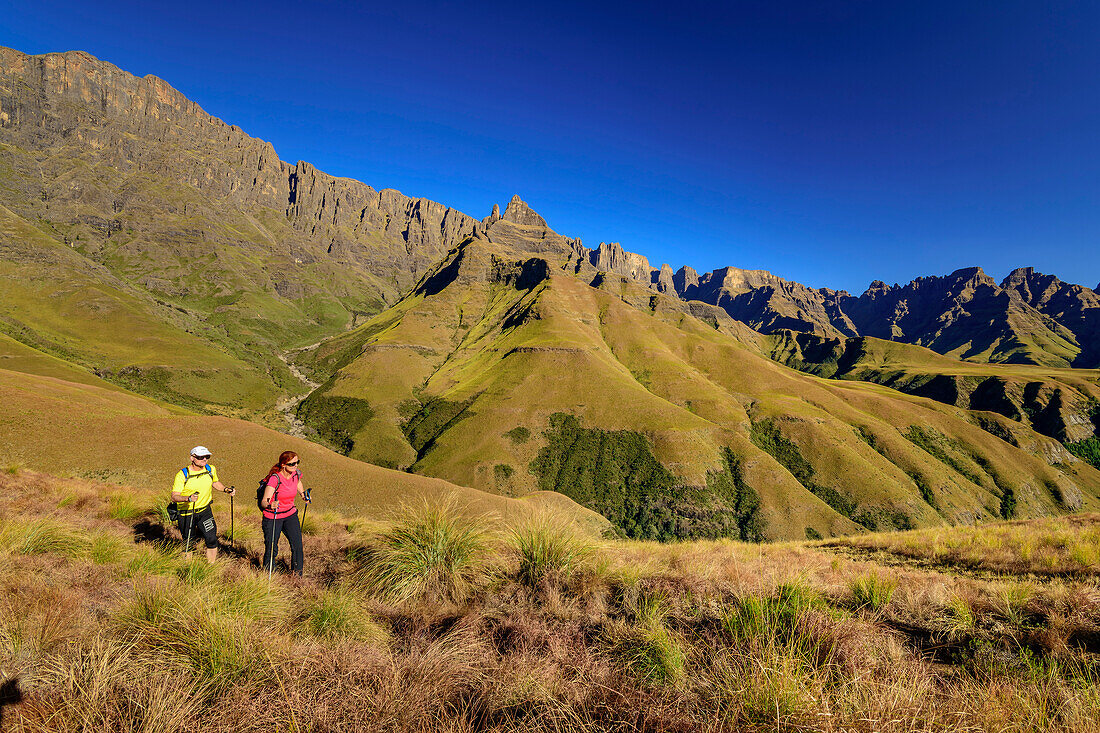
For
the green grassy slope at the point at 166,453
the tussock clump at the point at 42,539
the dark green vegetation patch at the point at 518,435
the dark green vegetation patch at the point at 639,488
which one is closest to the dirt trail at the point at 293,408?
the dark green vegetation patch at the point at 518,435

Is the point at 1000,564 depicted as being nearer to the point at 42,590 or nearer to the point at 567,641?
the point at 567,641

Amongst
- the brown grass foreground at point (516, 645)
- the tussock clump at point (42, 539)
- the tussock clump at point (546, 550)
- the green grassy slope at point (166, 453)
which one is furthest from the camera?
the green grassy slope at point (166, 453)

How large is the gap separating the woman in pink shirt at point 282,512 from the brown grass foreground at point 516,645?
0.67 metres

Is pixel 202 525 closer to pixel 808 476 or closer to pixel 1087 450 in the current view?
pixel 808 476

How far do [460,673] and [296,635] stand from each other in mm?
2116

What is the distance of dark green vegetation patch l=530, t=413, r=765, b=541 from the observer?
277 feet

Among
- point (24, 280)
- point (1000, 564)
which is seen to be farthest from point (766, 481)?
point (24, 280)

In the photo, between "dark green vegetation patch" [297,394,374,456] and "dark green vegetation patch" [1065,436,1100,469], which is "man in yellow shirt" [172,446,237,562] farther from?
"dark green vegetation patch" [1065,436,1100,469]

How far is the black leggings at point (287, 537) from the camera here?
24.0 feet

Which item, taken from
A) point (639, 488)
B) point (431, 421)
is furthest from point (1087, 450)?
point (431, 421)

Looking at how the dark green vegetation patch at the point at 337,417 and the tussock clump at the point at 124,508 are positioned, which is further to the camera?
the dark green vegetation patch at the point at 337,417

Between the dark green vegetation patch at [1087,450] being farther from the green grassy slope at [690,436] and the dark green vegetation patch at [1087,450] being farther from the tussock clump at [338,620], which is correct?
the tussock clump at [338,620]

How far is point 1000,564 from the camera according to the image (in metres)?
8.34

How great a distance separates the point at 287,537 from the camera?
7.35 meters
